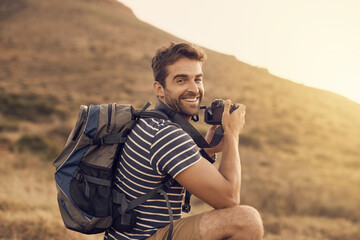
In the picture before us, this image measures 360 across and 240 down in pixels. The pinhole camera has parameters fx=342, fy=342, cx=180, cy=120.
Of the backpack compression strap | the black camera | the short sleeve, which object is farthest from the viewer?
the black camera

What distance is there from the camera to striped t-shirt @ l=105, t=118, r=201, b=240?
2051 mm

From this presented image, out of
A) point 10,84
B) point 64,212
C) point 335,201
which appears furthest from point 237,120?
point 10,84

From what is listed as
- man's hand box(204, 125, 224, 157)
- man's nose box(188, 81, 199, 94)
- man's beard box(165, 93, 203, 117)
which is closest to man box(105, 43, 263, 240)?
man's beard box(165, 93, 203, 117)

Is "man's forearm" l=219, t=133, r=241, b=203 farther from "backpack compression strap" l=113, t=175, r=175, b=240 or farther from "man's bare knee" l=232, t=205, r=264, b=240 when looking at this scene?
"backpack compression strap" l=113, t=175, r=175, b=240

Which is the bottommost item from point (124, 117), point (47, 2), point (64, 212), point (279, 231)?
point (279, 231)

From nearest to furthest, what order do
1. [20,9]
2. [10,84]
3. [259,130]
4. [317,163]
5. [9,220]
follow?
[9,220]
[317,163]
[259,130]
[10,84]
[20,9]

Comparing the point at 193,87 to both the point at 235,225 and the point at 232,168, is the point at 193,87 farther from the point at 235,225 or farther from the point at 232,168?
the point at 235,225

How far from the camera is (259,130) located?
19156 mm

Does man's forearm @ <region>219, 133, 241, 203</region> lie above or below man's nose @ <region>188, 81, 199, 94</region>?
below

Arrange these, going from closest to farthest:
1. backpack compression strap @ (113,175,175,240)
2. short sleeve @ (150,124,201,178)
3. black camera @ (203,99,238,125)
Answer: short sleeve @ (150,124,201,178) → backpack compression strap @ (113,175,175,240) → black camera @ (203,99,238,125)

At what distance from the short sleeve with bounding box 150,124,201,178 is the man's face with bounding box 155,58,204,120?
0.53m

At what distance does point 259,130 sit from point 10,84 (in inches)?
662

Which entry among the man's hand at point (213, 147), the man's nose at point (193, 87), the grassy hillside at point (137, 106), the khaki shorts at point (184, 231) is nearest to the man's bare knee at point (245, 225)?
the khaki shorts at point (184, 231)

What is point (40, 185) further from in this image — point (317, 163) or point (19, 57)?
point (19, 57)
